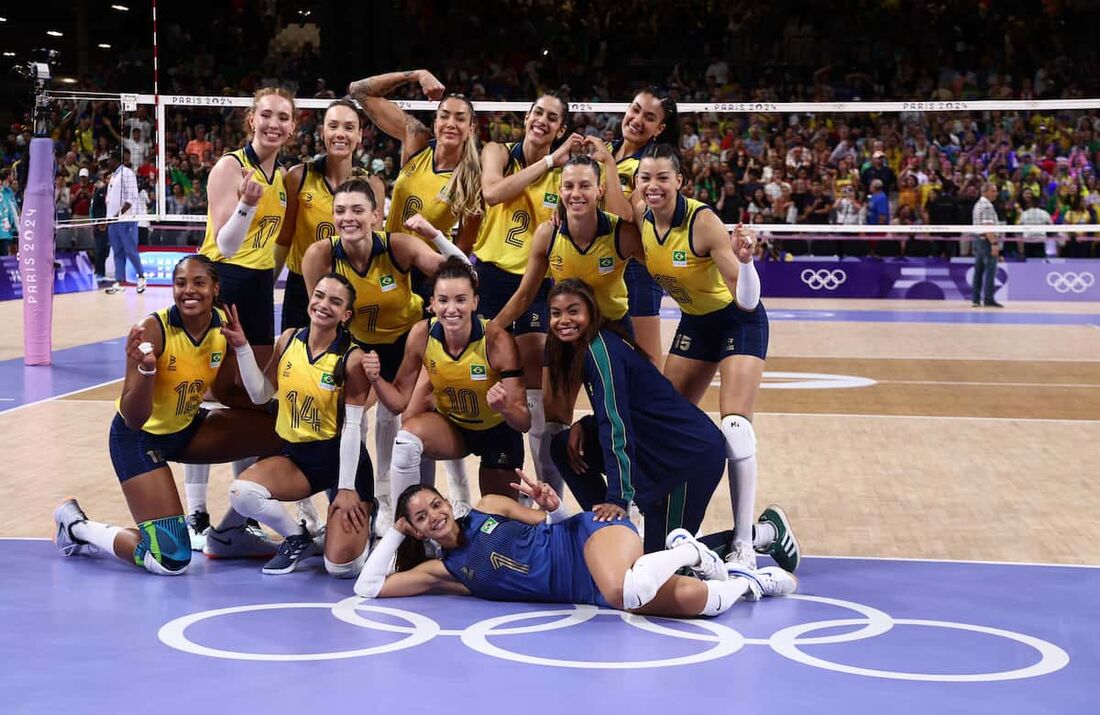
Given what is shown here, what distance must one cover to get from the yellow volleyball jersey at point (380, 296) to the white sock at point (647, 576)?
80.0 inches

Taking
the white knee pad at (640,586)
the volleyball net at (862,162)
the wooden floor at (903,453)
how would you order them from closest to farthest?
the white knee pad at (640,586)
the wooden floor at (903,453)
the volleyball net at (862,162)

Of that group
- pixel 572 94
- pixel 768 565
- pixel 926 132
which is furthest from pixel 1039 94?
pixel 768 565

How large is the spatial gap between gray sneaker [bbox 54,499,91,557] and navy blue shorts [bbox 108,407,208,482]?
264mm

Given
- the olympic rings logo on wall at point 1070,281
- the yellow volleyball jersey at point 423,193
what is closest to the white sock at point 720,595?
the yellow volleyball jersey at point 423,193

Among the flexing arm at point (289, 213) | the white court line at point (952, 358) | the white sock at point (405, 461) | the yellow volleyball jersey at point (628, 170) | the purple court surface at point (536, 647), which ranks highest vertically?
the yellow volleyball jersey at point (628, 170)

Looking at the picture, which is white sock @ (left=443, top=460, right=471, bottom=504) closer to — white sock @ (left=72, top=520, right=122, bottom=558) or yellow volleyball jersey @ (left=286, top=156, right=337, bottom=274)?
yellow volleyball jersey @ (left=286, top=156, right=337, bottom=274)

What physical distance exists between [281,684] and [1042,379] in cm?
876

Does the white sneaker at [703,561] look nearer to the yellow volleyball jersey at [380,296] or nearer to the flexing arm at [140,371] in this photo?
the yellow volleyball jersey at [380,296]

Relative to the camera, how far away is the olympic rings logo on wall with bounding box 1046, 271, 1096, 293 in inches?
763

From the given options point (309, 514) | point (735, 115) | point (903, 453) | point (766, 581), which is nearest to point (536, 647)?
point (766, 581)

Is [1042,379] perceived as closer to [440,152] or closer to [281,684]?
[440,152]

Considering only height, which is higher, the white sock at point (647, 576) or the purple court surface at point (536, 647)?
the white sock at point (647, 576)

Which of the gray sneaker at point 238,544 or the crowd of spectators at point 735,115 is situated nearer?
the gray sneaker at point 238,544

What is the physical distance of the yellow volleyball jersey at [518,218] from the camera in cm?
634
